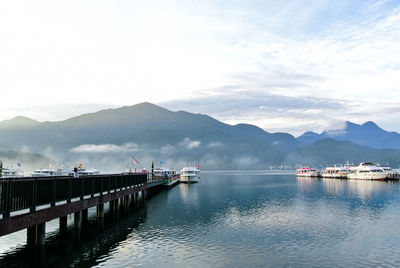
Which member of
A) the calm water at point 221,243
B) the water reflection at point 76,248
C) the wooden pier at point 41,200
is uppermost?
the wooden pier at point 41,200

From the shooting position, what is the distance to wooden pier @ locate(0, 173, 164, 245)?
20641 mm

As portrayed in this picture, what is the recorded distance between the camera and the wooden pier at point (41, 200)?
67.7 ft

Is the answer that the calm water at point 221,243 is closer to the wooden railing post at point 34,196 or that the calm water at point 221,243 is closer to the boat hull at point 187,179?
the wooden railing post at point 34,196

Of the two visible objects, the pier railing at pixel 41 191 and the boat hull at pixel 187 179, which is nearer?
the pier railing at pixel 41 191

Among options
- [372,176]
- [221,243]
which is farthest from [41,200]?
[372,176]

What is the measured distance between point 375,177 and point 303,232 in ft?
417

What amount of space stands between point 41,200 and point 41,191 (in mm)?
652

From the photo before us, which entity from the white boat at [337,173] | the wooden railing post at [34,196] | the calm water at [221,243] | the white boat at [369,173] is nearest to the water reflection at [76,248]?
the calm water at [221,243]

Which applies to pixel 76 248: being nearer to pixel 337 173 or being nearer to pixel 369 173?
pixel 369 173

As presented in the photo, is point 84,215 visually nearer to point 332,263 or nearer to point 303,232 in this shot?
point 303,232

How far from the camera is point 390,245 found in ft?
100

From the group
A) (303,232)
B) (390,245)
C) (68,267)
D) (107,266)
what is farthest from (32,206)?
(390,245)

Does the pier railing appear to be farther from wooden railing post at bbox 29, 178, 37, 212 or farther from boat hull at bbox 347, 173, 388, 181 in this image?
boat hull at bbox 347, 173, 388, 181

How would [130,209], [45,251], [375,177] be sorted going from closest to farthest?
[45,251] < [130,209] < [375,177]
